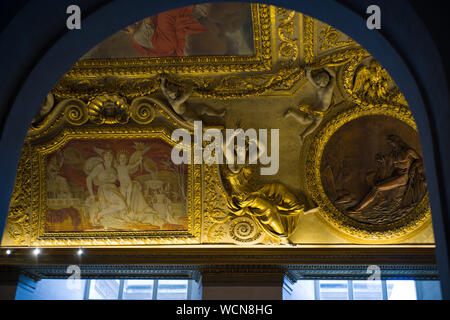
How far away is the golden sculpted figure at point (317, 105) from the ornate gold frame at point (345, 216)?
0.80ft

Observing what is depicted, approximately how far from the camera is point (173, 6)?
3547 mm

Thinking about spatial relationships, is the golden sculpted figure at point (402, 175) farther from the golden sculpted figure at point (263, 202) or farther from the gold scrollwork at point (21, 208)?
the gold scrollwork at point (21, 208)

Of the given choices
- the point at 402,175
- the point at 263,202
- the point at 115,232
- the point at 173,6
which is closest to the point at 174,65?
the point at 263,202

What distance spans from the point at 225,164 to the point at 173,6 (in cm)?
647

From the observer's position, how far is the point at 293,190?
983 centimetres

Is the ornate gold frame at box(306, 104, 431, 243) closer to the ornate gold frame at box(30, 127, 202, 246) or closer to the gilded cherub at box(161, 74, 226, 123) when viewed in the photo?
the gilded cherub at box(161, 74, 226, 123)

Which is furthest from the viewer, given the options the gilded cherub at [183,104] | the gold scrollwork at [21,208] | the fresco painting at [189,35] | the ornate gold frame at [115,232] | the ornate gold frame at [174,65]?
the gold scrollwork at [21,208]

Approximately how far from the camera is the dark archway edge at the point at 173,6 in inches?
96.7

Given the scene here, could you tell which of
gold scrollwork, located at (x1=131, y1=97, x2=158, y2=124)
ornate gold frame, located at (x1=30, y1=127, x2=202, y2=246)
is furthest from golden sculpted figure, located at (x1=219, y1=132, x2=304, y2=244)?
gold scrollwork, located at (x1=131, y1=97, x2=158, y2=124)

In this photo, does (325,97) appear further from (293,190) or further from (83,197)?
(83,197)

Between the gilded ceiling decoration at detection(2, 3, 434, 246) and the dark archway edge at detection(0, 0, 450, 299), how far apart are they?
17.9 feet

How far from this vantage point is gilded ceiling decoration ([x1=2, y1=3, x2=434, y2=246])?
916cm

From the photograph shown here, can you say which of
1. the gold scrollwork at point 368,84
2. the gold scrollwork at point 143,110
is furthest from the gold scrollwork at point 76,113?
the gold scrollwork at point 368,84
